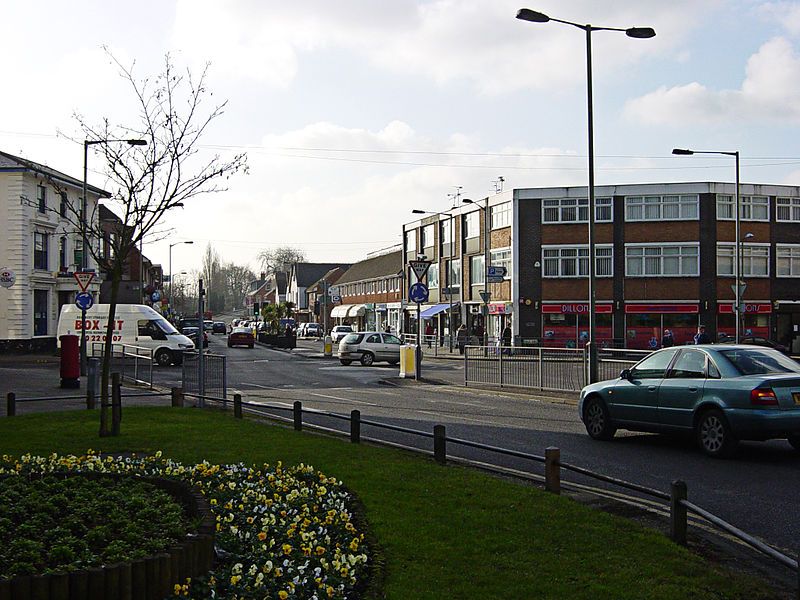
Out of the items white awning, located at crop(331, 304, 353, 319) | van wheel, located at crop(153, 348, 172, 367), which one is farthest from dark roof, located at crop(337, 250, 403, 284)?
van wheel, located at crop(153, 348, 172, 367)

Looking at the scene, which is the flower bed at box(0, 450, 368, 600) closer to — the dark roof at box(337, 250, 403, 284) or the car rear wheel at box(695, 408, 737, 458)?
the car rear wheel at box(695, 408, 737, 458)

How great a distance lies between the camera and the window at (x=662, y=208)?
177 feet

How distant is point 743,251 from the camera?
54000 millimetres

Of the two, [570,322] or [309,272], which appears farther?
[309,272]

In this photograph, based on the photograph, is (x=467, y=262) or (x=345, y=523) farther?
(x=467, y=262)

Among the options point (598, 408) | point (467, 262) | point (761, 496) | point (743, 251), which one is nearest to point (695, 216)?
point (743, 251)

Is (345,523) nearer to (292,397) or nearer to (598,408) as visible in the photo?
(598,408)

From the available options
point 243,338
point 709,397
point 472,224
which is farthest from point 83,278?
point 472,224

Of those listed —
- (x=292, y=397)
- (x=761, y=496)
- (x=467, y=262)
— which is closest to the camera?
(x=761, y=496)

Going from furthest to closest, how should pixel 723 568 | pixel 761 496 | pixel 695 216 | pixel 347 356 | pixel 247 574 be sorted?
pixel 695 216, pixel 347 356, pixel 761 496, pixel 723 568, pixel 247 574

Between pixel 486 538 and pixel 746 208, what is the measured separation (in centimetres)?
5207

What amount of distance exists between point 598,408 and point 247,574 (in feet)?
31.5

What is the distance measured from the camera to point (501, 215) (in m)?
58.4

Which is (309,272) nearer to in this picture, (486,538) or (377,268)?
(377,268)
